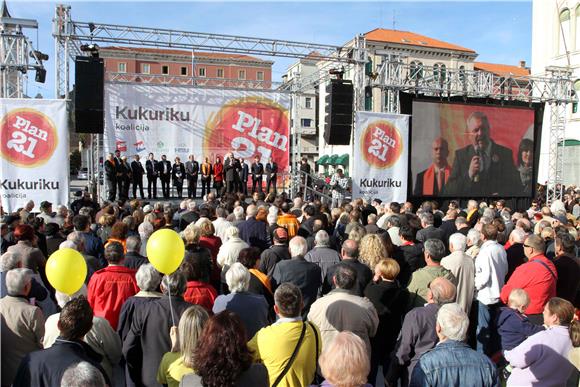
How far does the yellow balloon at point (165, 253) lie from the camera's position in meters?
3.49

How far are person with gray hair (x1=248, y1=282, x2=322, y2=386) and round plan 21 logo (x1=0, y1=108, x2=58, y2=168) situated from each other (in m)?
9.42

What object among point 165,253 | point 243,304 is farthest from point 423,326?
point 165,253

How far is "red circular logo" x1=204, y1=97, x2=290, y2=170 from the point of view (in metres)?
15.5

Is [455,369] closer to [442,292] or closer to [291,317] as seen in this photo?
[442,292]

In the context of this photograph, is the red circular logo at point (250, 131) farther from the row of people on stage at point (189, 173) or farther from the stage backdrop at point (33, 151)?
the stage backdrop at point (33, 151)

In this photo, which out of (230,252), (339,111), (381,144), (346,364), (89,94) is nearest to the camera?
(346,364)

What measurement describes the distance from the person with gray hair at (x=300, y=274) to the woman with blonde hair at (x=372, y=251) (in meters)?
0.53

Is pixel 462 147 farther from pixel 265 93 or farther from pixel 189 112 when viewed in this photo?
pixel 189 112

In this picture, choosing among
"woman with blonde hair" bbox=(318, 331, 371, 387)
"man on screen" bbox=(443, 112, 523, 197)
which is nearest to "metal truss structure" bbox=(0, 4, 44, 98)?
"woman with blonde hair" bbox=(318, 331, 371, 387)

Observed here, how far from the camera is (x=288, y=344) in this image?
2680 millimetres

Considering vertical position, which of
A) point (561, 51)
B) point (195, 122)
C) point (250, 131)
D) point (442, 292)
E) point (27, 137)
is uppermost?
point (561, 51)

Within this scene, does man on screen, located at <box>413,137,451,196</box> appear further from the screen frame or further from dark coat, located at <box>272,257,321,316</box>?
dark coat, located at <box>272,257,321,316</box>

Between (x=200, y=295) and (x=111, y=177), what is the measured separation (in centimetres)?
978

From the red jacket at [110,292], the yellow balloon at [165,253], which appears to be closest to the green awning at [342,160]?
the red jacket at [110,292]
